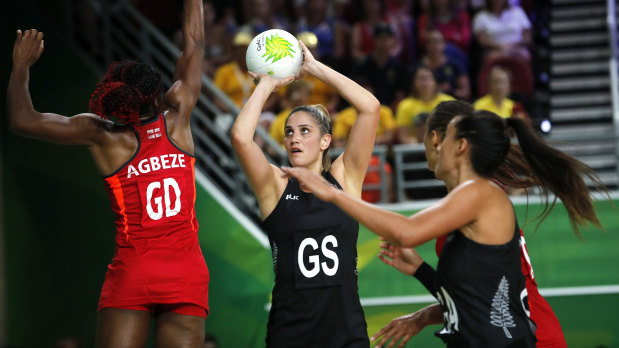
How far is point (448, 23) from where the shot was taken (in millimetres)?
9734

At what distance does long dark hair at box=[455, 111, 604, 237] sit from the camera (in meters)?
3.44

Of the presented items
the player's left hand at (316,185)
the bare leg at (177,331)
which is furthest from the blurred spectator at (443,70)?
the player's left hand at (316,185)

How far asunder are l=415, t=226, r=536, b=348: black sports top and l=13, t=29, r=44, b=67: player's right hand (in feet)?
8.02

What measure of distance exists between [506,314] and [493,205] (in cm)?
48

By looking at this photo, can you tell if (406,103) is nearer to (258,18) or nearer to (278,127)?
(278,127)

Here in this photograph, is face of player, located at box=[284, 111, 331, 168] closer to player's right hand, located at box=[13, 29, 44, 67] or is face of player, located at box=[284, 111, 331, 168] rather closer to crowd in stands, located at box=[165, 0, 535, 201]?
player's right hand, located at box=[13, 29, 44, 67]

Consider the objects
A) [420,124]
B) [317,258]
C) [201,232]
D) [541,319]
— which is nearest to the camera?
[541,319]

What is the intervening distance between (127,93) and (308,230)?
3.89ft

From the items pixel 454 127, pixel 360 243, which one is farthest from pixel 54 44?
pixel 454 127

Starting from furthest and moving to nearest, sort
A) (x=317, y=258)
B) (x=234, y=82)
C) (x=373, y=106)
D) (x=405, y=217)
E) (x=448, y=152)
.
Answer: (x=234, y=82) → (x=373, y=106) → (x=317, y=258) → (x=448, y=152) → (x=405, y=217)

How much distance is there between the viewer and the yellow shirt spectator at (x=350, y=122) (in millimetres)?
8141

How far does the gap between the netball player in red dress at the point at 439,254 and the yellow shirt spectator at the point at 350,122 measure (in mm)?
4151

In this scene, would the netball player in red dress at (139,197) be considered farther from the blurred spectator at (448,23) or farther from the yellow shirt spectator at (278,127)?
the blurred spectator at (448,23)

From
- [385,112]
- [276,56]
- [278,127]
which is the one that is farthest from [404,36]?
[276,56]
